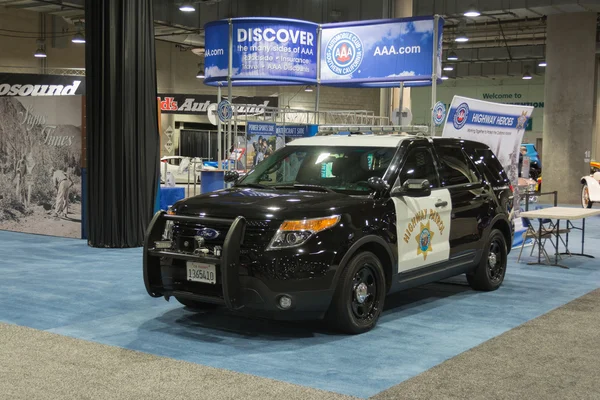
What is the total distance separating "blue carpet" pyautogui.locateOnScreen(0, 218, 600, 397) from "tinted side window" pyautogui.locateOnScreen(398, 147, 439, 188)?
1319 millimetres

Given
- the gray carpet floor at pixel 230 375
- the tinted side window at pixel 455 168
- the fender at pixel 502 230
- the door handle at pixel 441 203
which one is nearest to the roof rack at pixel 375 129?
the tinted side window at pixel 455 168

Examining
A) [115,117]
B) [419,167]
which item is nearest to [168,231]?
[419,167]

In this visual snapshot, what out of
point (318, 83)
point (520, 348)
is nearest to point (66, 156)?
point (318, 83)

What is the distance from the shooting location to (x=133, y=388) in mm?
4777

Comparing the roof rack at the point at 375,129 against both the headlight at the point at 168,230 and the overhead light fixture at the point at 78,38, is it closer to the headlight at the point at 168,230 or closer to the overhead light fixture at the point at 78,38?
the headlight at the point at 168,230

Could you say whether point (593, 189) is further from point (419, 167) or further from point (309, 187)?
point (309, 187)

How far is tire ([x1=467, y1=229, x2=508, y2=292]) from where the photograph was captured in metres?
8.34

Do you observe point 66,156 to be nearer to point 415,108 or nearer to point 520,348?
point 520,348

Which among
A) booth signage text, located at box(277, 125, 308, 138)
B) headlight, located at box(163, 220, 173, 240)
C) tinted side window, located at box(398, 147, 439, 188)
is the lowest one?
headlight, located at box(163, 220, 173, 240)

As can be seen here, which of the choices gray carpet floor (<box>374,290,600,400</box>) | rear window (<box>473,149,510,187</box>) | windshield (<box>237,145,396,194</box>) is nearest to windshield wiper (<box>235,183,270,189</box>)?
windshield (<box>237,145,396,194</box>)

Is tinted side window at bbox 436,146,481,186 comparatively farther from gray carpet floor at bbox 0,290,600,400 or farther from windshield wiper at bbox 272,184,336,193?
gray carpet floor at bbox 0,290,600,400

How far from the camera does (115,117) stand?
39.5 feet

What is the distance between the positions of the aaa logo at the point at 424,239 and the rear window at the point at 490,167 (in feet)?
4.97

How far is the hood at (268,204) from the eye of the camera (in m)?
5.96
